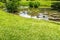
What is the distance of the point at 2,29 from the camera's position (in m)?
11.8

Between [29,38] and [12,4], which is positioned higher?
[29,38]

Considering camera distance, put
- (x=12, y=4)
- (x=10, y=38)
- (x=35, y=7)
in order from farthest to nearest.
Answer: (x=35, y=7) < (x=12, y=4) < (x=10, y=38)

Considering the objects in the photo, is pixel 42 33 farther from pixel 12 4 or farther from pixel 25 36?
pixel 12 4

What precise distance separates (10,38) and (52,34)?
2748 mm

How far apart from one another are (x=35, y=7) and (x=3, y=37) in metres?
38.4

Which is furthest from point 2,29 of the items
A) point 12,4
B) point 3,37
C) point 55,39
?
point 12,4

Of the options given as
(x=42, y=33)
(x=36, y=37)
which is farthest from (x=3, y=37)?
(x=42, y=33)

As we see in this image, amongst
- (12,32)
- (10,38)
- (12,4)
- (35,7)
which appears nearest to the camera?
(10,38)

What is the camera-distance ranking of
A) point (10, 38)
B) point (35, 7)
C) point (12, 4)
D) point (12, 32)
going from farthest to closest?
point (35, 7) < point (12, 4) < point (12, 32) < point (10, 38)

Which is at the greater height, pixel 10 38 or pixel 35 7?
pixel 10 38

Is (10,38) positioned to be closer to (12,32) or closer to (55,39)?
(12,32)

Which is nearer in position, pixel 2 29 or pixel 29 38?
pixel 29 38

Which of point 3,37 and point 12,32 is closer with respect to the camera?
point 3,37

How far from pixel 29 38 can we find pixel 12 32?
4.41 feet
